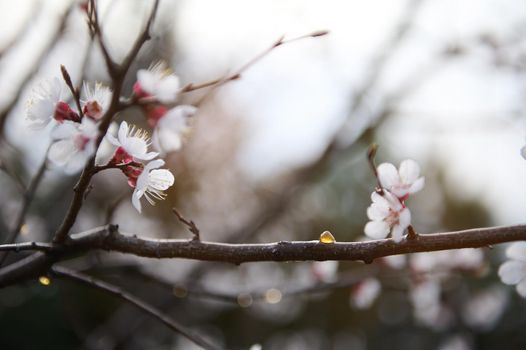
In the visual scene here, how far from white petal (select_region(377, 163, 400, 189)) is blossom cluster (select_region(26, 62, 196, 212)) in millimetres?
412

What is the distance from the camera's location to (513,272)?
1202mm

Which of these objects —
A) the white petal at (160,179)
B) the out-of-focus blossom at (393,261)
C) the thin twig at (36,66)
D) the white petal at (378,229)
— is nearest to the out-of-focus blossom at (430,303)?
the out-of-focus blossom at (393,261)

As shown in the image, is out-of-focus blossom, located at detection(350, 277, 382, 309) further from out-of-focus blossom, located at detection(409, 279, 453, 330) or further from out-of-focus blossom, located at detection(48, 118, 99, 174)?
out-of-focus blossom, located at detection(48, 118, 99, 174)

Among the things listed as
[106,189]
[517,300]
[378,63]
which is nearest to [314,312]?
[517,300]

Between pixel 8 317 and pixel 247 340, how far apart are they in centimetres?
348

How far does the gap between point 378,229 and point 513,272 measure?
420mm

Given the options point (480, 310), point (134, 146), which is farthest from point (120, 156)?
point (480, 310)

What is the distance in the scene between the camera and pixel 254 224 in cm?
339

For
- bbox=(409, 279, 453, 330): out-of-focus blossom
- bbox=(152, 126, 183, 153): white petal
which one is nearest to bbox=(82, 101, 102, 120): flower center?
bbox=(152, 126, 183, 153): white petal

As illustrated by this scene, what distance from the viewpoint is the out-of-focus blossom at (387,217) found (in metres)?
0.95

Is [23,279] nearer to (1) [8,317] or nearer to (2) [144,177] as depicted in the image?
(2) [144,177]

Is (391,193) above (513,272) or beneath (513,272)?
above

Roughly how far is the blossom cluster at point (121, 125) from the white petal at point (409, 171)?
0.46 m

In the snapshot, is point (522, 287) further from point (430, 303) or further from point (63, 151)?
point (430, 303)
